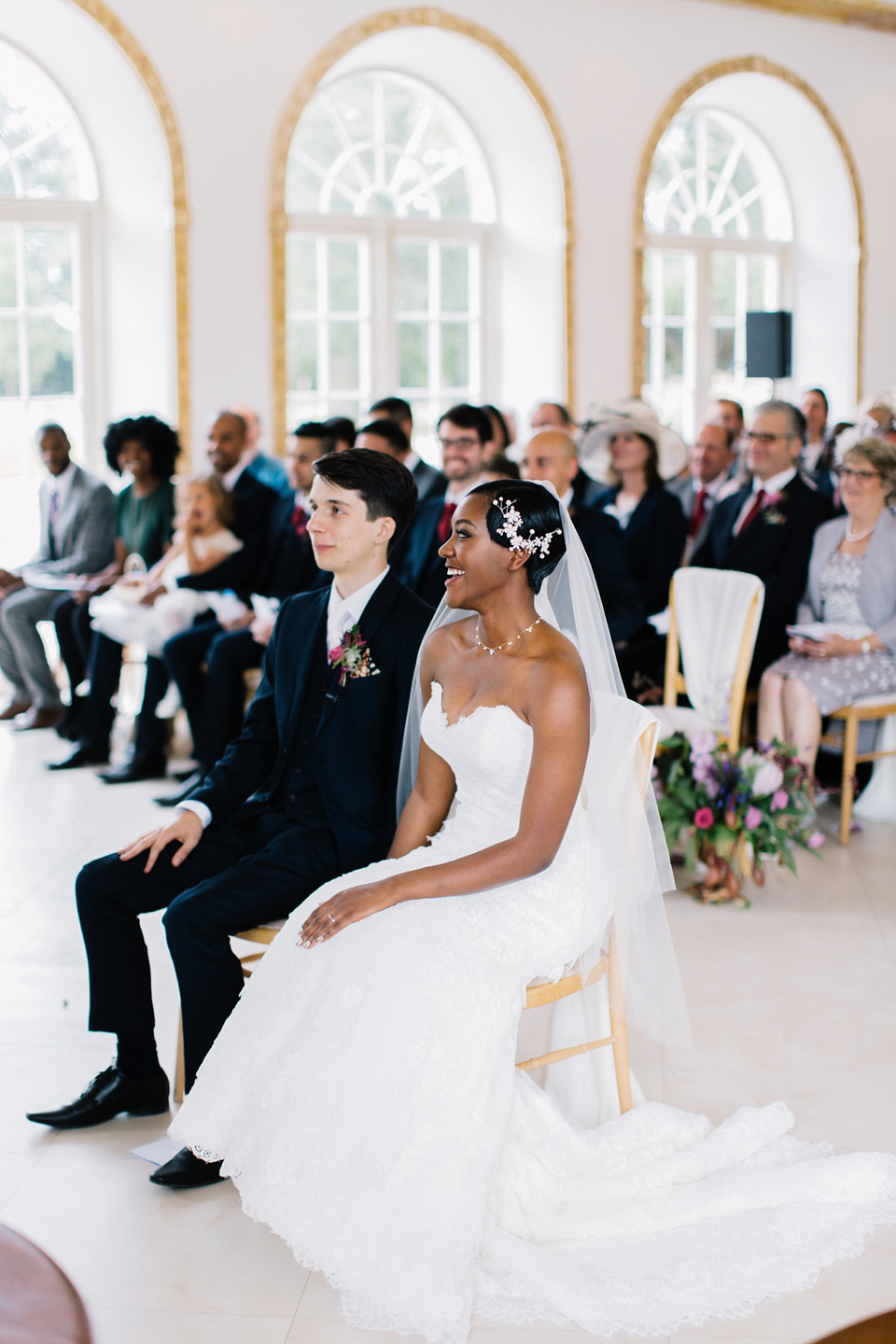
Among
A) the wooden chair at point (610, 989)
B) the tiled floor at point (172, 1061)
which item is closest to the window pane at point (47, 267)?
the tiled floor at point (172, 1061)

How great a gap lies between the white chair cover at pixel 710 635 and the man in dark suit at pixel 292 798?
6.34 feet

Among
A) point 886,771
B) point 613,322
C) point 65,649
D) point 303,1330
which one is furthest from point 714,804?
point 613,322

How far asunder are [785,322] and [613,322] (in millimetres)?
1168

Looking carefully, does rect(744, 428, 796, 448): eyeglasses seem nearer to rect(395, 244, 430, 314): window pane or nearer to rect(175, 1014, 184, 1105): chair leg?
rect(175, 1014, 184, 1105): chair leg

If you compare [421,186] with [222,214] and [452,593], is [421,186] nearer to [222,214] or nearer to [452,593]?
[222,214]

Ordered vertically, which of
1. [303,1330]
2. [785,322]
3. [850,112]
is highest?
[850,112]

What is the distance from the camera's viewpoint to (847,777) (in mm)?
5359

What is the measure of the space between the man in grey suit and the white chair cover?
11.6ft

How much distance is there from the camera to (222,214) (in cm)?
843

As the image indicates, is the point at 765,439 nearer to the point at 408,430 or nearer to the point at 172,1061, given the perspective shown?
the point at 408,430

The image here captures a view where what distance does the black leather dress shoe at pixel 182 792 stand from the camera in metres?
5.93

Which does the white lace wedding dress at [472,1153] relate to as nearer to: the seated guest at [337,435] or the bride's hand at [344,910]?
the bride's hand at [344,910]

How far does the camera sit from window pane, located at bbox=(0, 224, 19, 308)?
8594 millimetres

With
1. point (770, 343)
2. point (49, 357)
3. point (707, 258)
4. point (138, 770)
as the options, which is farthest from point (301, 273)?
point (138, 770)
